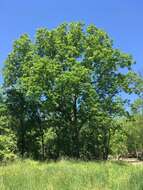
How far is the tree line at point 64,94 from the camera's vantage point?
4138cm

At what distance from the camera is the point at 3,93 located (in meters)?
Answer: 47.2

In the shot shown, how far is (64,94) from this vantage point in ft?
136

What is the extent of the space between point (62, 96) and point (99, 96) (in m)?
3.86

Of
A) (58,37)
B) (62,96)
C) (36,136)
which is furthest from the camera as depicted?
(36,136)

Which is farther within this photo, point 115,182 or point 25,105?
point 25,105

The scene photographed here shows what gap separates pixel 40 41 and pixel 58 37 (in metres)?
2.16

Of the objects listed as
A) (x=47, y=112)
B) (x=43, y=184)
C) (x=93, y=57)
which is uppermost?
(x=93, y=57)

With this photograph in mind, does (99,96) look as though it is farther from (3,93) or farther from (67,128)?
(3,93)

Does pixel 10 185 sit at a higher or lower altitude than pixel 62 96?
lower

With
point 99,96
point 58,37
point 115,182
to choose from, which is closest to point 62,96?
point 99,96

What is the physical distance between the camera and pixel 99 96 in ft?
142

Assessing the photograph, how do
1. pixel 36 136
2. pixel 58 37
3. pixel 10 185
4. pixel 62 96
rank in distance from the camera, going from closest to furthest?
pixel 10 185 < pixel 62 96 < pixel 58 37 < pixel 36 136

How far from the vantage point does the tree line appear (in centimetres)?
4138

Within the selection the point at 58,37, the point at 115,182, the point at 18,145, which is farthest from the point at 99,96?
the point at 115,182
